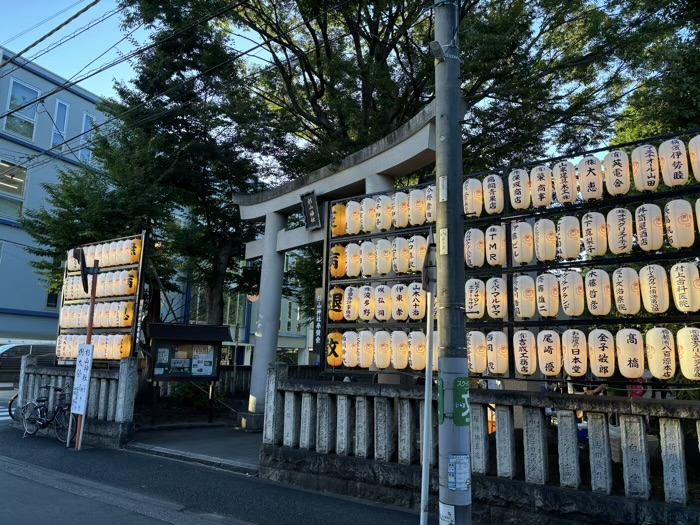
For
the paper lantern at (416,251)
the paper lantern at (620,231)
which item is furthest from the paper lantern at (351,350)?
the paper lantern at (620,231)

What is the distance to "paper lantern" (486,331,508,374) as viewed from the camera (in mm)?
7176

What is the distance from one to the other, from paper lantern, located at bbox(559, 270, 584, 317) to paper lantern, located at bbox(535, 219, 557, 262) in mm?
398

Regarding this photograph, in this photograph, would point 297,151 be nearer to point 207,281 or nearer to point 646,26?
point 207,281

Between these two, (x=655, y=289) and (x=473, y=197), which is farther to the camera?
(x=473, y=197)

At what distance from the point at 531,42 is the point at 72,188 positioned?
1494cm

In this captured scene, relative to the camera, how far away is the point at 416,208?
873cm

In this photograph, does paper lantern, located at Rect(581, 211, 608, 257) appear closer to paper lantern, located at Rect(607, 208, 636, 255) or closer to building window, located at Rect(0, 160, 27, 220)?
paper lantern, located at Rect(607, 208, 636, 255)

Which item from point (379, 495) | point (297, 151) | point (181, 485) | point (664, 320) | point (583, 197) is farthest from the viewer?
point (297, 151)

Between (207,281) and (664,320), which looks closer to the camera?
A: (664,320)

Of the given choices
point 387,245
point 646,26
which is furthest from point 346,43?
point 387,245

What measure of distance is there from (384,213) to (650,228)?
168 inches

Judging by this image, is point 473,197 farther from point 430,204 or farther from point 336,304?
point 336,304

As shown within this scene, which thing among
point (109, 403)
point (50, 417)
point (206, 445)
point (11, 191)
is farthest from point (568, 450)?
point (11, 191)

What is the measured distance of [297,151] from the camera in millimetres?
19156
